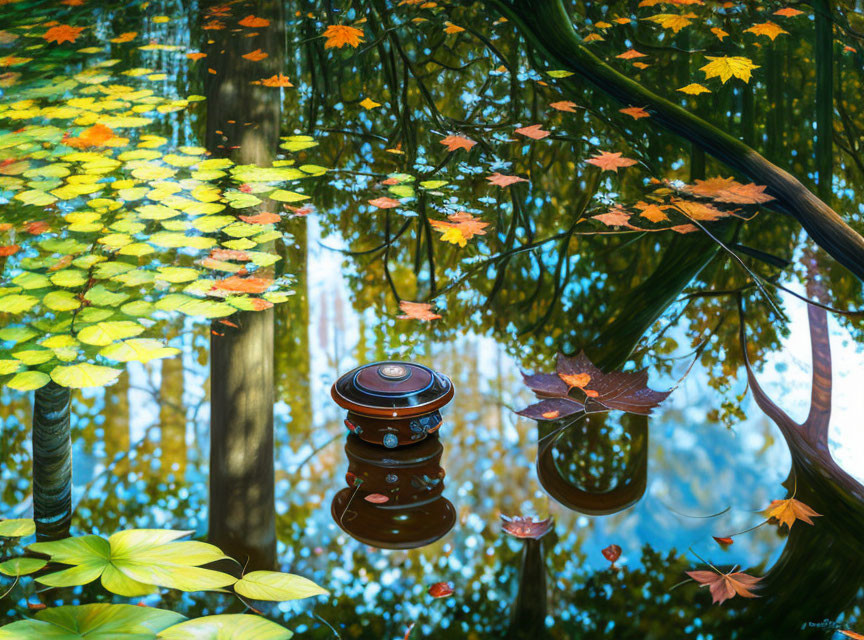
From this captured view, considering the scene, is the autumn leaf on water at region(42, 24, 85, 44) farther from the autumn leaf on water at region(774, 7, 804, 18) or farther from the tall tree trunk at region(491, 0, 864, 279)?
the autumn leaf on water at region(774, 7, 804, 18)

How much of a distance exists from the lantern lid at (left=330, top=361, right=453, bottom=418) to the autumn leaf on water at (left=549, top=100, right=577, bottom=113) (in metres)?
2.20

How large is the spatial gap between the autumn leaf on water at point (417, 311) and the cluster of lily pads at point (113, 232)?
381mm

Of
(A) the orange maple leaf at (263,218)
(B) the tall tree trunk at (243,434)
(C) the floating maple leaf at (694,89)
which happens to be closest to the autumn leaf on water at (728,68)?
(C) the floating maple leaf at (694,89)

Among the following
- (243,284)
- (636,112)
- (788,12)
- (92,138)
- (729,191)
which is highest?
(788,12)

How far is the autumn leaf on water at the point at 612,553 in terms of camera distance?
5.42 feet

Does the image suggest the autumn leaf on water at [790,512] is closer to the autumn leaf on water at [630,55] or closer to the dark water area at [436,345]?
the dark water area at [436,345]

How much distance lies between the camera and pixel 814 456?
1.88m

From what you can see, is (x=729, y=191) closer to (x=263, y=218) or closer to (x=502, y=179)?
(x=502, y=179)

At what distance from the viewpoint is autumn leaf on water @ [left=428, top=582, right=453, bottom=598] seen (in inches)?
61.8

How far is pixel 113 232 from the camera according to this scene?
8.89 feet

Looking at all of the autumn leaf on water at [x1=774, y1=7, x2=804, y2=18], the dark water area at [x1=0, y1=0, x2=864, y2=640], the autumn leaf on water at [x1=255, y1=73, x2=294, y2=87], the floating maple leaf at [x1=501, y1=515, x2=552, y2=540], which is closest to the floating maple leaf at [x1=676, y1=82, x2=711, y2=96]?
the dark water area at [x1=0, y1=0, x2=864, y2=640]

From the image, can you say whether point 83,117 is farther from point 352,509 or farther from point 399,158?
point 352,509

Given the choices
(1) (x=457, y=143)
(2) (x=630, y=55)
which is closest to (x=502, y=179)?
(1) (x=457, y=143)

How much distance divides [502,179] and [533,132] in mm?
486
